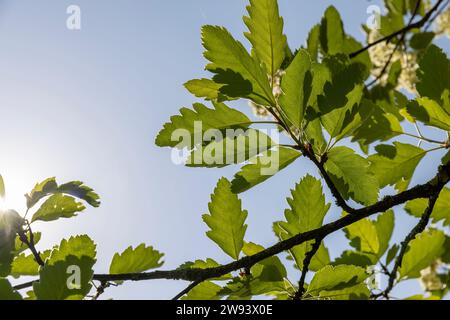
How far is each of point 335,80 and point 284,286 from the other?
0.58 metres

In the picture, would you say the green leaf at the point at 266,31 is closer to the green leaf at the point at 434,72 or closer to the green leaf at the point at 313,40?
the green leaf at the point at 434,72

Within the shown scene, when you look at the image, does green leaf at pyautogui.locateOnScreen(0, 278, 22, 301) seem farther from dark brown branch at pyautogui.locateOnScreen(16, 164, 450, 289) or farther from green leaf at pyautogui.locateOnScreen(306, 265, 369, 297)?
green leaf at pyautogui.locateOnScreen(306, 265, 369, 297)

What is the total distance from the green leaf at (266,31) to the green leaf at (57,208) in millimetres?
684

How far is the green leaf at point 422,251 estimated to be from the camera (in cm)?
167

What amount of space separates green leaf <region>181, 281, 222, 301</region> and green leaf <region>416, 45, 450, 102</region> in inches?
29.7

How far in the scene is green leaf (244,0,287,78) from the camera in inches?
42.8

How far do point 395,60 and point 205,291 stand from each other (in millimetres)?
2330

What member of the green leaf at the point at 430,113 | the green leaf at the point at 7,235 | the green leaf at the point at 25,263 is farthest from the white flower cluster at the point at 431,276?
the green leaf at the point at 7,235

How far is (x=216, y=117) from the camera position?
1192mm

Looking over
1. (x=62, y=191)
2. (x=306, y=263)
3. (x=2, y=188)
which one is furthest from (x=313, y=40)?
(x=2, y=188)

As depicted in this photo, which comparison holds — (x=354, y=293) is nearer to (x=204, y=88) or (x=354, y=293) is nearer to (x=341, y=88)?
(x=341, y=88)

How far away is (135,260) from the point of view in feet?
4.15
